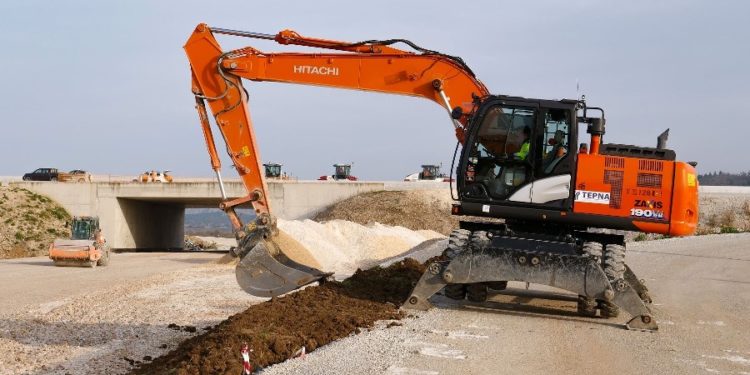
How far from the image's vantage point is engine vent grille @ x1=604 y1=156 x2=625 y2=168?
1313cm

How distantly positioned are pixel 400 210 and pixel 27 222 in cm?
2250

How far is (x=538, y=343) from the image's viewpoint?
11148 millimetres

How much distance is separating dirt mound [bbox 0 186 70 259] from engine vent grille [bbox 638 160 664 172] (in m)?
40.2

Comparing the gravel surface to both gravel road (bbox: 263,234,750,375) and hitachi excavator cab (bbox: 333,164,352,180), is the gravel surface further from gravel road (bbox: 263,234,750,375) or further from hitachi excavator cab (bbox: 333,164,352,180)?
hitachi excavator cab (bbox: 333,164,352,180)

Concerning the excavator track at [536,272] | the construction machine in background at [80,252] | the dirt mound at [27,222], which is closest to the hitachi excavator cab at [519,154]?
the excavator track at [536,272]

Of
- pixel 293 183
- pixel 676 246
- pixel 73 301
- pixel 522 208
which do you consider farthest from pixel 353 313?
pixel 293 183

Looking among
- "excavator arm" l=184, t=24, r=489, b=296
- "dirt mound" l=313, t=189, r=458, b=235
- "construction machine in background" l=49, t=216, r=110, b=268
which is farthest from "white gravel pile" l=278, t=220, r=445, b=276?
"excavator arm" l=184, t=24, r=489, b=296

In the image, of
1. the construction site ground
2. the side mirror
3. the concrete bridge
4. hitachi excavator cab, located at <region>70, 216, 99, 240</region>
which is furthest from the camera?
the concrete bridge

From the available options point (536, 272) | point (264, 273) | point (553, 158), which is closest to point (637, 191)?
point (553, 158)

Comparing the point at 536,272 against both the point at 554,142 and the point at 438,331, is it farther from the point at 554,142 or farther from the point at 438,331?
the point at 438,331

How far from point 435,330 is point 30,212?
1760 inches

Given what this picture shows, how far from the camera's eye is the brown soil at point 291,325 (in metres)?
10.2

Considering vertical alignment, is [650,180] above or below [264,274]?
above

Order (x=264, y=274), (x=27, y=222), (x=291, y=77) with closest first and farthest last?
(x=264, y=274)
(x=291, y=77)
(x=27, y=222)
